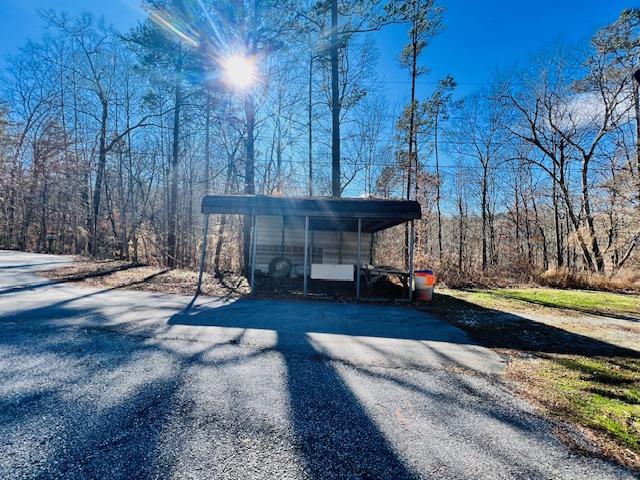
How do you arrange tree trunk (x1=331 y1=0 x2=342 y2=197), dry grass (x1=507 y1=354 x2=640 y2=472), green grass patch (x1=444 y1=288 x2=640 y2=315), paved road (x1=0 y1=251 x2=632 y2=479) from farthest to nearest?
tree trunk (x1=331 y1=0 x2=342 y2=197), green grass patch (x1=444 y1=288 x2=640 y2=315), dry grass (x1=507 y1=354 x2=640 y2=472), paved road (x1=0 y1=251 x2=632 y2=479)

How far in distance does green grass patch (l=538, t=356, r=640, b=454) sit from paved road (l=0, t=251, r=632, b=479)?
16.2 inches

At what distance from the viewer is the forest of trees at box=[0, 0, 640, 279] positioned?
10.7 metres

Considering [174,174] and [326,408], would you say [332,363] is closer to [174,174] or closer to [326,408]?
[326,408]

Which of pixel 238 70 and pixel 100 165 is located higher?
pixel 238 70

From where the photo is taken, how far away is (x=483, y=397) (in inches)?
103

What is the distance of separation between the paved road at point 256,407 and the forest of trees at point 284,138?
8.11 m

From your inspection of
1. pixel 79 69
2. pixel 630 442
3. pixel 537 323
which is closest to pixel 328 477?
pixel 630 442

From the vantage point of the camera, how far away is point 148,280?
333 inches

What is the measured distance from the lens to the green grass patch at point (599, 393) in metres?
2.21

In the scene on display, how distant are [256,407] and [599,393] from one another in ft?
10.6

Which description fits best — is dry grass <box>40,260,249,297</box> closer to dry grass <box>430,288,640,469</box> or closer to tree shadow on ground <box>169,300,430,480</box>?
tree shadow on ground <box>169,300,430,480</box>

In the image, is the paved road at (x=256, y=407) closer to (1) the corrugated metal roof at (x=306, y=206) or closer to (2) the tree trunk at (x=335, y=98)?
(1) the corrugated metal roof at (x=306, y=206)

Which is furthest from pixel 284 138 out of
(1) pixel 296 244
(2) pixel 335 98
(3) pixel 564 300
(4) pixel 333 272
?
(3) pixel 564 300

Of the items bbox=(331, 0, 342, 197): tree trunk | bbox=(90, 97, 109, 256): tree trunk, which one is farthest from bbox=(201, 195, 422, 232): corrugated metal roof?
bbox=(90, 97, 109, 256): tree trunk
